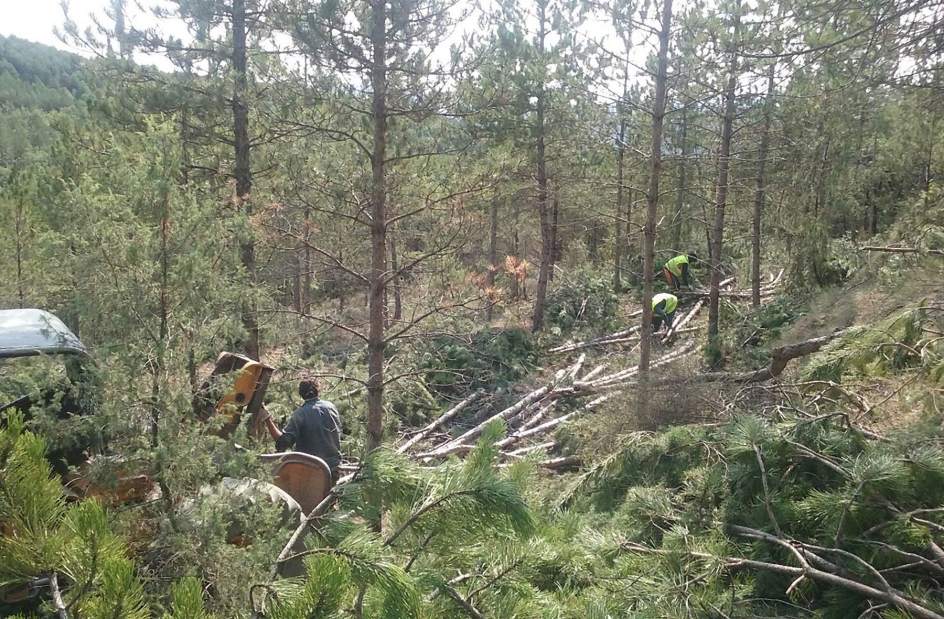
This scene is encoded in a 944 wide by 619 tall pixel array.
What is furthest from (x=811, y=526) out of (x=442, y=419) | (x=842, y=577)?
(x=442, y=419)

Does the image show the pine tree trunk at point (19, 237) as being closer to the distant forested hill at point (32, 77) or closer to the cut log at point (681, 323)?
the cut log at point (681, 323)

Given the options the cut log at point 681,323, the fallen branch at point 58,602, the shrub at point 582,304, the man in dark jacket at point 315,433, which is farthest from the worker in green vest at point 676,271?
the fallen branch at point 58,602

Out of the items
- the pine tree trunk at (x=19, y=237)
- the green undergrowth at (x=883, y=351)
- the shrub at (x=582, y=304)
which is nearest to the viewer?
the green undergrowth at (x=883, y=351)

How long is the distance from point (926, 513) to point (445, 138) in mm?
5138

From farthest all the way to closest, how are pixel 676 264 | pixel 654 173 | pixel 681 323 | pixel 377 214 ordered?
pixel 676 264, pixel 681 323, pixel 654 173, pixel 377 214

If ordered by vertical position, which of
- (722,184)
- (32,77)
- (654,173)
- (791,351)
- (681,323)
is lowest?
(681,323)

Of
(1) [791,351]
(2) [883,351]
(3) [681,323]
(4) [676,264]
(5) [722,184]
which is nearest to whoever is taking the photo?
(2) [883,351]

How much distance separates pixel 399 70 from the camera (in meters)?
5.79

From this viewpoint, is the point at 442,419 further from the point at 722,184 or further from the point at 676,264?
the point at 676,264

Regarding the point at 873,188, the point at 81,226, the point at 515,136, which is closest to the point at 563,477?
the point at 81,226

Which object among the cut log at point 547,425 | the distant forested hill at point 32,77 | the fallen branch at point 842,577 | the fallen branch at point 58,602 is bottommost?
the cut log at point 547,425

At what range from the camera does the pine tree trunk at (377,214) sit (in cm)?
574

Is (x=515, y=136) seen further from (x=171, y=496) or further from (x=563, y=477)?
(x=171, y=496)

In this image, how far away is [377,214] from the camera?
19.6 feet
